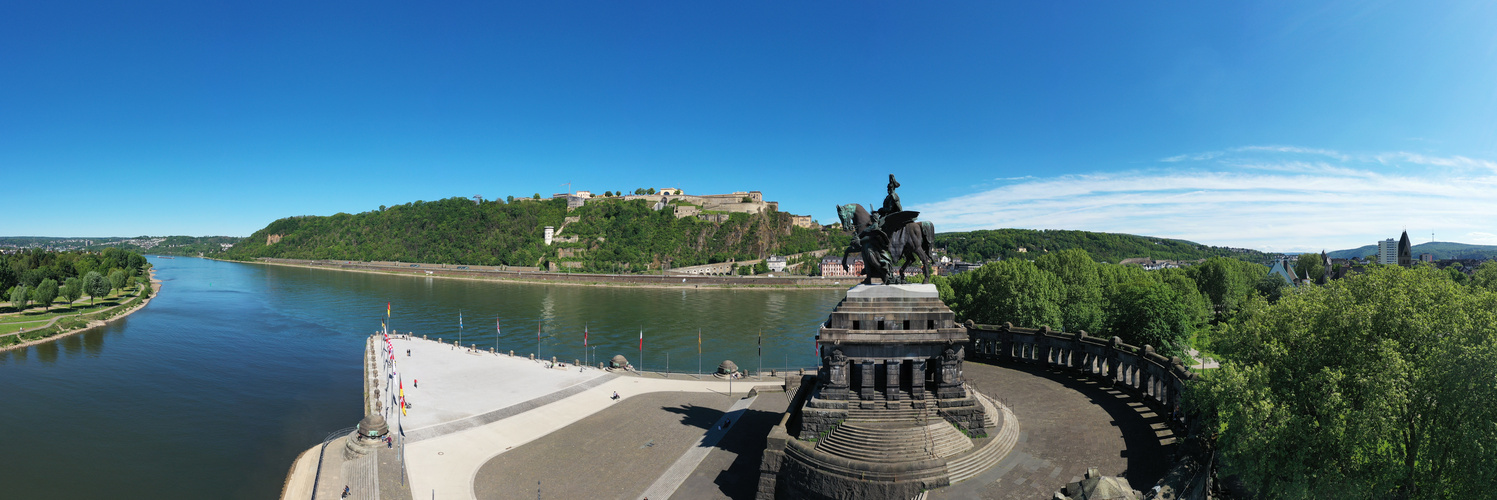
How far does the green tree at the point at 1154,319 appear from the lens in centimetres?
3831

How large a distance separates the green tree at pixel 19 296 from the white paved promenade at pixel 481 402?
60.3m

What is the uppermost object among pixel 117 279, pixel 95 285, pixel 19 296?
pixel 117 279

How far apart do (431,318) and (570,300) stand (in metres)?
25.7

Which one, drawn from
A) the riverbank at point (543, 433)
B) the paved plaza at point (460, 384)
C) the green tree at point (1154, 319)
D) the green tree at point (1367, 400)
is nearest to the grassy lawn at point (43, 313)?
the paved plaza at point (460, 384)

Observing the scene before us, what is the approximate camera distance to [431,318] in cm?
7488

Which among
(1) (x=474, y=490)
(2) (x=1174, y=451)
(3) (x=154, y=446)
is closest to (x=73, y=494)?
(3) (x=154, y=446)

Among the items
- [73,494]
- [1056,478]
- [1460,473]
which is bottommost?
[73,494]

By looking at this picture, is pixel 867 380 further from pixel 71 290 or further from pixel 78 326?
pixel 71 290

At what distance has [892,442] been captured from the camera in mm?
18625

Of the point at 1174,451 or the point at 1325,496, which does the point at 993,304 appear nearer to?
the point at 1174,451

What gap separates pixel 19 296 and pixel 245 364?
47.3m

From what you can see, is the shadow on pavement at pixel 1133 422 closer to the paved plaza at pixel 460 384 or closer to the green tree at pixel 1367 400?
the green tree at pixel 1367 400

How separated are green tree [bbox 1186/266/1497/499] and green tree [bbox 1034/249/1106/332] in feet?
90.5

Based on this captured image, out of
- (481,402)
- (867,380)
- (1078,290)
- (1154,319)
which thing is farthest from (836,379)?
(1078,290)
